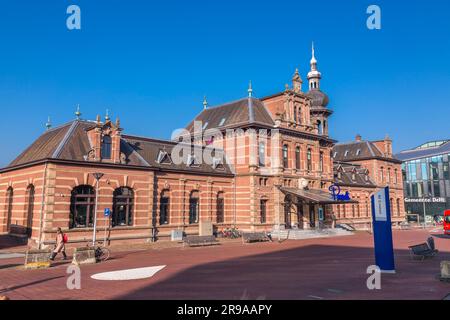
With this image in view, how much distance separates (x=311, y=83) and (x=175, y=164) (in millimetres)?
28790

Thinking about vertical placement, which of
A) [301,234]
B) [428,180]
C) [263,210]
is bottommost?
[301,234]

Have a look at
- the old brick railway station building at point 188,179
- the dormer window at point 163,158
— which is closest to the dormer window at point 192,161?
the old brick railway station building at point 188,179

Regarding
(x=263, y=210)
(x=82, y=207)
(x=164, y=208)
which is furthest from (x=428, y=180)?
(x=82, y=207)

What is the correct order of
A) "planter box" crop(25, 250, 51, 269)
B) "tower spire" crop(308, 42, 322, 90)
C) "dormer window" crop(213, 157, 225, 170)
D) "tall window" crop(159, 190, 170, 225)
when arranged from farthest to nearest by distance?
"tower spire" crop(308, 42, 322, 90)
"dormer window" crop(213, 157, 225, 170)
"tall window" crop(159, 190, 170, 225)
"planter box" crop(25, 250, 51, 269)

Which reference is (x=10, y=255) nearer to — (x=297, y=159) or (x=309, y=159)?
(x=297, y=159)

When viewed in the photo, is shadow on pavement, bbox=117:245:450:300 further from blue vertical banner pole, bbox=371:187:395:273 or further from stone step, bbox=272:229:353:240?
stone step, bbox=272:229:353:240

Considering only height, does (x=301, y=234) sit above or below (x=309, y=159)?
below

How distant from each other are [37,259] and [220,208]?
21967 mm

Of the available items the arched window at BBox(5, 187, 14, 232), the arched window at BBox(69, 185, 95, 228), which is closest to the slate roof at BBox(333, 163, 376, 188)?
the arched window at BBox(69, 185, 95, 228)

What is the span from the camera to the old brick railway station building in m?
25.0

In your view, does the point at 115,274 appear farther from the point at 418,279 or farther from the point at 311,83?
the point at 311,83

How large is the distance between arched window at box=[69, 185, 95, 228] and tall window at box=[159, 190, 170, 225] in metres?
6.55

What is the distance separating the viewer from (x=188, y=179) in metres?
33.2
